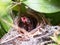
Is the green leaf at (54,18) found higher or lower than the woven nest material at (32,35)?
higher

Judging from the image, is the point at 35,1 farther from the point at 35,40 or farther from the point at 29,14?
the point at 35,40

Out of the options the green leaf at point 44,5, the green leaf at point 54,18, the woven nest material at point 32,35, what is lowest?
the woven nest material at point 32,35

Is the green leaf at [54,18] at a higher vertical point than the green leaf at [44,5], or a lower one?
lower

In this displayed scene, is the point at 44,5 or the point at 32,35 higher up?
the point at 44,5

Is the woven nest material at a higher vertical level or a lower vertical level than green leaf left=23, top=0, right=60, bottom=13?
lower

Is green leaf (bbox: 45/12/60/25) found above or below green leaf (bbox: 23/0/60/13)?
below

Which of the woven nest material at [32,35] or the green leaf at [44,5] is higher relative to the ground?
the green leaf at [44,5]


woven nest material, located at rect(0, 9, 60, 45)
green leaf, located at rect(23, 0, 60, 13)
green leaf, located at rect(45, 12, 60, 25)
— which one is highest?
green leaf, located at rect(23, 0, 60, 13)


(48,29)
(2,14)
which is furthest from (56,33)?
(2,14)

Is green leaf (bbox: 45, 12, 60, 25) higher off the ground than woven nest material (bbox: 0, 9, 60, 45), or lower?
higher
